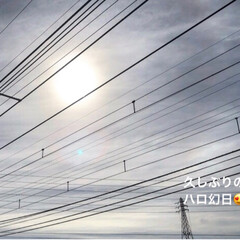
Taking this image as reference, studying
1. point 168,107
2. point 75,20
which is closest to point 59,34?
point 75,20

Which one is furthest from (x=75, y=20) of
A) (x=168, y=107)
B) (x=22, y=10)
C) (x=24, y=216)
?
(x=24, y=216)

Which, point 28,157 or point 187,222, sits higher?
point 28,157

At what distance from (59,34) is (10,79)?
1.94 m

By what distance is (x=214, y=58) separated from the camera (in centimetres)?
970

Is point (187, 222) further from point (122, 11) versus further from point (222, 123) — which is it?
point (122, 11)

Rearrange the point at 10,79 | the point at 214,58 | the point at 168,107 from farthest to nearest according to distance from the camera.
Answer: the point at 168,107
the point at 214,58
the point at 10,79

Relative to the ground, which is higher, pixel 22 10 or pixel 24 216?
pixel 22 10

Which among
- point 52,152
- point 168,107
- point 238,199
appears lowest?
point 238,199

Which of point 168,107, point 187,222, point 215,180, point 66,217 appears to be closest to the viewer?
point 215,180

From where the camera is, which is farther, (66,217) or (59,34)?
(66,217)

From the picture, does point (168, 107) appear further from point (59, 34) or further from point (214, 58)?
point (59, 34)

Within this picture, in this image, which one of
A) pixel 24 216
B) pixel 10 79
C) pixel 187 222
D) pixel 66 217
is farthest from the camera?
pixel 187 222

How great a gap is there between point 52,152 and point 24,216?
754 centimetres

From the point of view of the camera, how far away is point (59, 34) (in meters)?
Answer: 7.11
